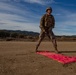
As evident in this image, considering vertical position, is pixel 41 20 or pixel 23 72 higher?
pixel 41 20

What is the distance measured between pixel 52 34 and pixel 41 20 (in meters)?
0.85

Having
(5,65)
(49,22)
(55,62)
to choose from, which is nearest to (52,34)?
(49,22)

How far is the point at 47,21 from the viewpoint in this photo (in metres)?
13.2

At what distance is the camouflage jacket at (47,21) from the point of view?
13180 millimetres

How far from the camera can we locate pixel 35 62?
9.52m

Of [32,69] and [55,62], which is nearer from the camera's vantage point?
[32,69]

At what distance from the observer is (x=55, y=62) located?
9.61 meters

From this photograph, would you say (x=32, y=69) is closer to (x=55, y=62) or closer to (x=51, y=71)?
(x=51, y=71)

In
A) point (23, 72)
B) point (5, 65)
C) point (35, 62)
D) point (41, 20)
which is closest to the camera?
point (23, 72)

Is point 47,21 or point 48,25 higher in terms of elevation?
point 47,21

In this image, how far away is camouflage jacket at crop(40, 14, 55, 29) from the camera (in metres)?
13.2

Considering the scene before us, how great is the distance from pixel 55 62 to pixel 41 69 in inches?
54.9

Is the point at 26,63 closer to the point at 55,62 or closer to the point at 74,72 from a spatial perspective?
the point at 55,62

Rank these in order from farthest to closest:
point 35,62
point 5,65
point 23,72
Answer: point 35,62
point 5,65
point 23,72
